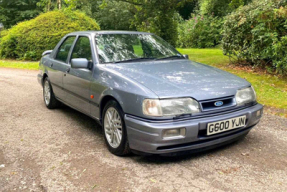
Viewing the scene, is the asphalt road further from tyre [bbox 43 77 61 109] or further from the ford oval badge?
tyre [bbox 43 77 61 109]

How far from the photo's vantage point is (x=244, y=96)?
3.58 m

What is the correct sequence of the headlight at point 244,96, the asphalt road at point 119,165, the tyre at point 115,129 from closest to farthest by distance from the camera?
the asphalt road at point 119,165
the tyre at point 115,129
the headlight at point 244,96

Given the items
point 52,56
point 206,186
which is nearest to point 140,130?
point 206,186

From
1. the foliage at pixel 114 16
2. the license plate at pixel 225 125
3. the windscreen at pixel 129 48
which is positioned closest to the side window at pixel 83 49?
the windscreen at pixel 129 48

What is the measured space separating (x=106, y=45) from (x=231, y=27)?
6.59 metres

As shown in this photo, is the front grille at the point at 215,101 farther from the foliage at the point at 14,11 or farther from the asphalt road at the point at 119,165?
the foliage at the point at 14,11

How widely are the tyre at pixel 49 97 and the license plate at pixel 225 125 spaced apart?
3522 millimetres

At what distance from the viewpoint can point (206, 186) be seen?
2.81 meters

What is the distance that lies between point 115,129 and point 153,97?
789mm

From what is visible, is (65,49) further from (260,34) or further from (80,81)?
(260,34)

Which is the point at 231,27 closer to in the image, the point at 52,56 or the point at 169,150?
the point at 52,56

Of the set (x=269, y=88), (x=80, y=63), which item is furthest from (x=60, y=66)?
(x=269, y=88)

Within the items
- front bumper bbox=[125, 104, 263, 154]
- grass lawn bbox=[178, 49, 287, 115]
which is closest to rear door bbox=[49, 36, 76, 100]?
front bumper bbox=[125, 104, 263, 154]

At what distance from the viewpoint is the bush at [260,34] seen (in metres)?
7.59
